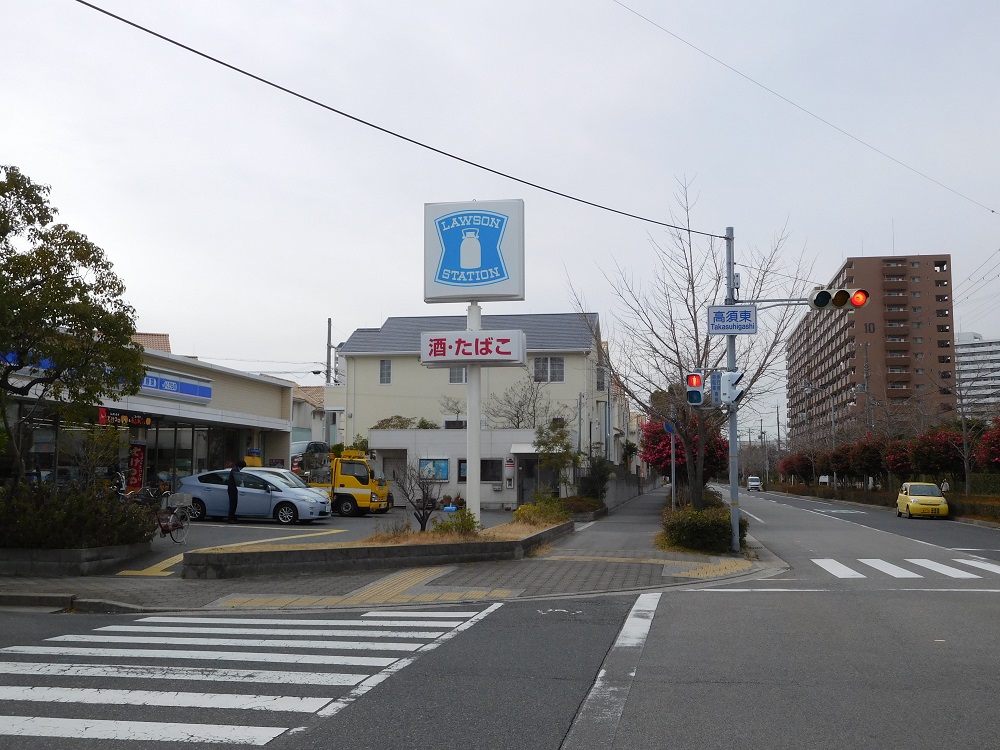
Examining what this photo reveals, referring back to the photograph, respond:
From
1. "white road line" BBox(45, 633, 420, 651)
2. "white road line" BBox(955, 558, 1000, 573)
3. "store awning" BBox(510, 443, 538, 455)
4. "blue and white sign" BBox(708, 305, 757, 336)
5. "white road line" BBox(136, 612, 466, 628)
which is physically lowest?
"white road line" BBox(955, 558, 1000, 573)

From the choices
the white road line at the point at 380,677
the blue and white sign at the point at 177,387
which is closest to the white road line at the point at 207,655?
the white road line at the point at 380,677

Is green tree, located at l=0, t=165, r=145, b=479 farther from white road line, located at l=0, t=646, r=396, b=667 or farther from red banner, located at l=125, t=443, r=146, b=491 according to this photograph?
red banner, located at l=125, t=443, r=146, b=491

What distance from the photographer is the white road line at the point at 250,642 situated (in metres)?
8.77

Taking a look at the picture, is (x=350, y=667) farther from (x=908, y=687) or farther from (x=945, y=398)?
(x=945, y=398)

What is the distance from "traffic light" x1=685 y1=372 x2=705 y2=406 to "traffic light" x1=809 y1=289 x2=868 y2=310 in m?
2.94

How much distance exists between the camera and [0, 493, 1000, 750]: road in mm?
5785

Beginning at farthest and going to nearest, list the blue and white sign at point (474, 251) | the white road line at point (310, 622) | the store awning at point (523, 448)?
the store awning at point (523, 448) < the blue and white sign at point (474, 251) < the white road line at point (310, 622)

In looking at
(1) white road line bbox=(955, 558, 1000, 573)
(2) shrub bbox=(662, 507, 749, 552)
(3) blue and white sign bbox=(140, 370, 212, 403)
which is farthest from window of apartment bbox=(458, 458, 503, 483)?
(1) white road line bbox=(955, 558, 1000, 573)

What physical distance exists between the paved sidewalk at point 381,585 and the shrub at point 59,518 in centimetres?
74

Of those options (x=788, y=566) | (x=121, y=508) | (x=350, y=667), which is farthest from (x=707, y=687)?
(x=121, y=508)

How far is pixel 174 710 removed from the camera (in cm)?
635

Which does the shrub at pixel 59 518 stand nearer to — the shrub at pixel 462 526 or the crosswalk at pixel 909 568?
the shrub at pixel 462 526

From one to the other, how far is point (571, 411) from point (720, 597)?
37762mm

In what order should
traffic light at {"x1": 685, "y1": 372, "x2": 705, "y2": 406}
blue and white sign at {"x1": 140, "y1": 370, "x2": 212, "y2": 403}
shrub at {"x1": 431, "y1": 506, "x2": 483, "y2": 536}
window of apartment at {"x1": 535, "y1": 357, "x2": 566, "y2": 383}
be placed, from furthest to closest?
window of apartment at {"x1": 535, "y1": 357, "x2": 566, "y2": 383} → blue and white sign at {"x1": 140, "y1": 370, "x2": 212, "y2": 403} → traffic light at {"x1": 685, "y1": 372, "x2": 705, "y2": 406} → shrub at {"x1": 431, "y1": 506, "x2": 483, "y2": 536}
